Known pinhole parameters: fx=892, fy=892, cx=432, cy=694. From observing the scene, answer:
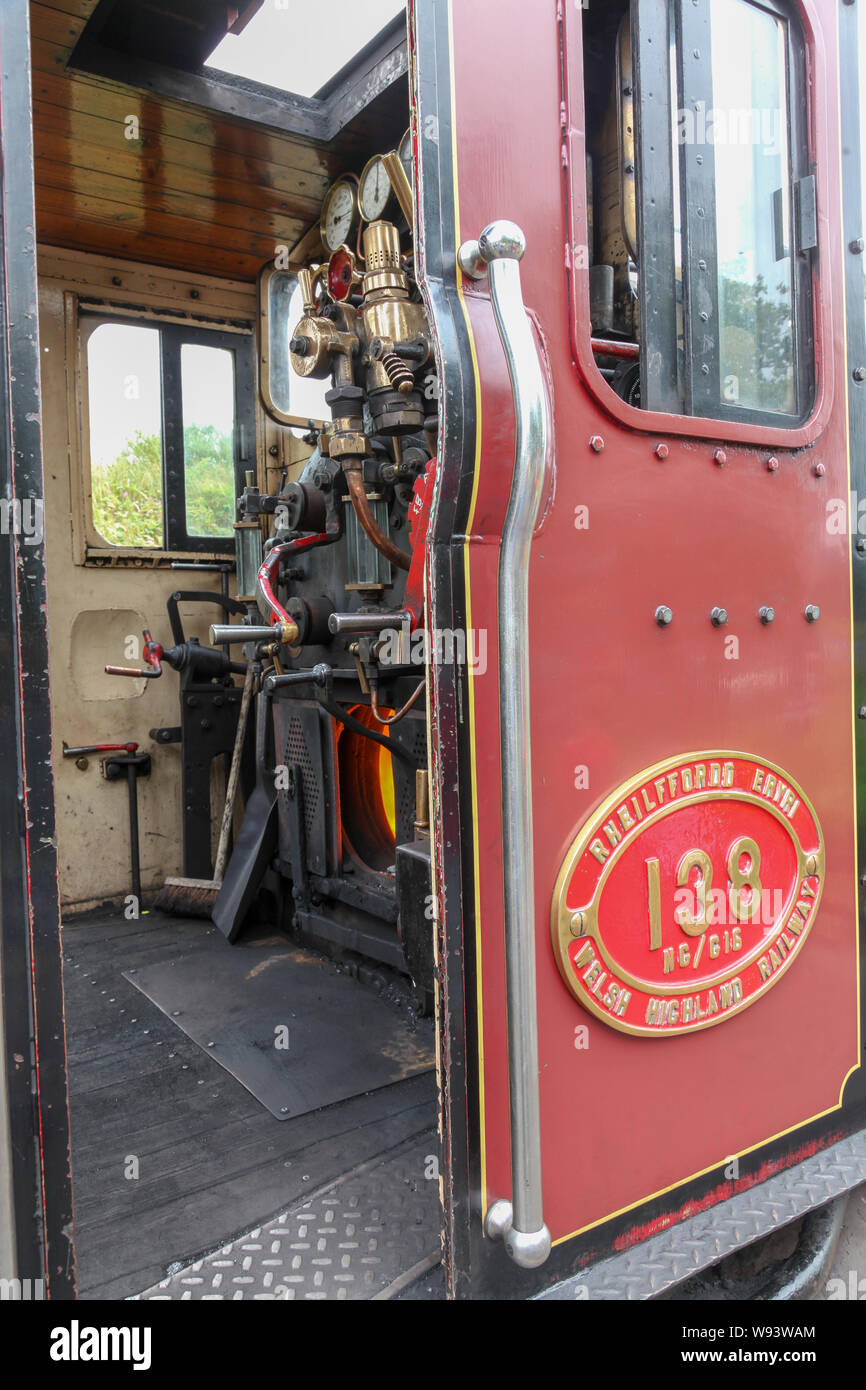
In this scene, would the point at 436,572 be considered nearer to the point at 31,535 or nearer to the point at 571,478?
the point at 571,478

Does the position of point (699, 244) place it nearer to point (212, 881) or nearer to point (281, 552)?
point (281, 552)

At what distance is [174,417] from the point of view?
4.08 m

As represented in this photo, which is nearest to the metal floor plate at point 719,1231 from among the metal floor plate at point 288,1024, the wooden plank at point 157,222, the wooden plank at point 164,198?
the metal floor plate at point 288,1024

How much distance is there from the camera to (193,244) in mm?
3885

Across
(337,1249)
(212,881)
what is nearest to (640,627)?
(337,1249)

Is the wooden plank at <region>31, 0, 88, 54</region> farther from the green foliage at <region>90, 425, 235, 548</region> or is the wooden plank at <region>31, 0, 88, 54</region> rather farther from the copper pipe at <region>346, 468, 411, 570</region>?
the green foliage at <region>90, 425, 235, 548</region>

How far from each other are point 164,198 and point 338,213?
684 mm

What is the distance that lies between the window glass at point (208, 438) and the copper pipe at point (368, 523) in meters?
1.47

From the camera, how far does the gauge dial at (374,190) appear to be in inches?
121

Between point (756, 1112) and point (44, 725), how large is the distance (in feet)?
4.73

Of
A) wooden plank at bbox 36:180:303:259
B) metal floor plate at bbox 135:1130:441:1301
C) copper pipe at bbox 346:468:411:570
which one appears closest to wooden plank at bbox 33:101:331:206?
wooden plank at bbox 36:180:303:259

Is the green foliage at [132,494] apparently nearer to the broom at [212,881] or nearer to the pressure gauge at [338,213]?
the broom at [212,881]

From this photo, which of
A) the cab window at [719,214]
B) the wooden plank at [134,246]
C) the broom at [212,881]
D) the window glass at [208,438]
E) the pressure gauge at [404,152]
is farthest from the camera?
the window glass at [208,438]

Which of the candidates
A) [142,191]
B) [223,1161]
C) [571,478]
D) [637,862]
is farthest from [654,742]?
[142,191]
